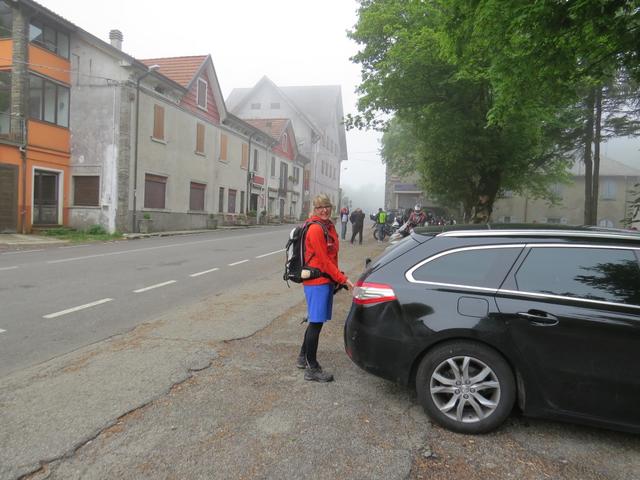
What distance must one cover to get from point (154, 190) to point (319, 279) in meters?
21.4

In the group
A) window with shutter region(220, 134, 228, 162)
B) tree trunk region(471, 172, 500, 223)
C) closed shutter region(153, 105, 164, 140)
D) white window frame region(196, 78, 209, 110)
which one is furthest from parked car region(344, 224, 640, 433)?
window with shutter region(220, 134, 228, 162)

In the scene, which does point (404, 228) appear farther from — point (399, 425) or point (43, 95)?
point (43, 95)

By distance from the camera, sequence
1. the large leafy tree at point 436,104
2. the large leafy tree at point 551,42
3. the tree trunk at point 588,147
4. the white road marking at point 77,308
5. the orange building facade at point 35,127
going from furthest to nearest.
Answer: the orange building facade at point 35,127, the tree trunk at point 588,147, the large leafy tree at point 436,104, the white road marking at point 77,308, the large leafy tree at point 551,42

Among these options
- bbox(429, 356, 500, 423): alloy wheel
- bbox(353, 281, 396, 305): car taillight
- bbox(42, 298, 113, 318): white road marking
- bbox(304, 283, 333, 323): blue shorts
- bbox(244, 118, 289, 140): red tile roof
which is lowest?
bbox(42, 298, 113, 318): white road marking

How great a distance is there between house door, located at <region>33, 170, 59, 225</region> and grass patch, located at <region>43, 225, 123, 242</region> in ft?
3.06

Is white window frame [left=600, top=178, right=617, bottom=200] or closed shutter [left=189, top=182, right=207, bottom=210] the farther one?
white window frame [left=600, top=178, right=617, bottom=200]

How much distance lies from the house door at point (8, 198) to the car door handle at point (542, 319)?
19.9 meters

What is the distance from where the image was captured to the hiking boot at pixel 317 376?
13.3 ft

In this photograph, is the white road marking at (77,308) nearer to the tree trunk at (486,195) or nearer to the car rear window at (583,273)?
the car rear window at (583,273)

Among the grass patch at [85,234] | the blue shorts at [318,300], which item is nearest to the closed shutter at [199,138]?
the grass patch at [85,234]

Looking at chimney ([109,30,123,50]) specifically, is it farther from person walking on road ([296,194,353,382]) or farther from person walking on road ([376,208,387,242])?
person walking on road ([296,194,353,382])

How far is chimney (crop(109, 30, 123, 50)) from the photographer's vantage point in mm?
24312

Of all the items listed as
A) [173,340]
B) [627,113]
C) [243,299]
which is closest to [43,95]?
[243,299]

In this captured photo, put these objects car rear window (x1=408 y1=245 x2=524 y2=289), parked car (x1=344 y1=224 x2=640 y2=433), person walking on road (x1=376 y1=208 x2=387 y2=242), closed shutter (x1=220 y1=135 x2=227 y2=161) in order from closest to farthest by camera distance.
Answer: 1. parked car (x1=344 y1=224 x2=640 y2=433)
2. car rear window (x1=408 y1=245 x2=524 y2=289)
3. person walking on road (x1=376 y1=208 x2=387 y2=242)
4. closed shutter (x1=220 y1=135 x2=227 y2=161)
